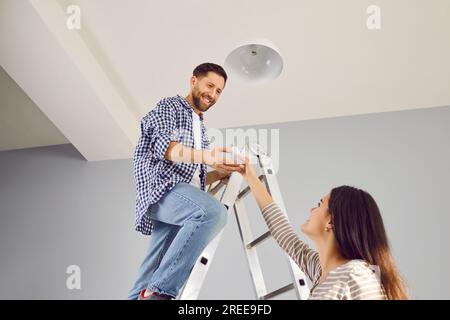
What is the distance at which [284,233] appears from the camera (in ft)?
5.08

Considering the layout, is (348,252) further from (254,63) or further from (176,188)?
(254,63)

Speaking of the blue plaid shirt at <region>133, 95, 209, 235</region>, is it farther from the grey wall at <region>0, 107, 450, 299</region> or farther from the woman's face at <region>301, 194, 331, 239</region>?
the grey wall at <region>0, 107, 450, 299</region>

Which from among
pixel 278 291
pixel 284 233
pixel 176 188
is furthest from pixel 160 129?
pixel 278 291

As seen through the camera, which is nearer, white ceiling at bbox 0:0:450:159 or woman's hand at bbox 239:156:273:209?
woman's hand at bbox 239:156:273:209

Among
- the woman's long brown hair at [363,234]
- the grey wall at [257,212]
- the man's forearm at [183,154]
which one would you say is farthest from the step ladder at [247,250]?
the grey wall at [257,212]

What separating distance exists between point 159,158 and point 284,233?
0.45m

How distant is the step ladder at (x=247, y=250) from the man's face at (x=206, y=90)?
0.26 m

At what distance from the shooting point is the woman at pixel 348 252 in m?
1.10

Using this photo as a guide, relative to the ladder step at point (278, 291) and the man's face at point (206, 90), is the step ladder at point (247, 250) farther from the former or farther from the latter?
the man's face at point (206, 90)

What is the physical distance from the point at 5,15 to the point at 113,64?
2.51ft

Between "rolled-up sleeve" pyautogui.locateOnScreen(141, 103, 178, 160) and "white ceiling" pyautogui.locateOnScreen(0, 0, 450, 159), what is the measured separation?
1.01m

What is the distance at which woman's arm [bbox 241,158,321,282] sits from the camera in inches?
57.9

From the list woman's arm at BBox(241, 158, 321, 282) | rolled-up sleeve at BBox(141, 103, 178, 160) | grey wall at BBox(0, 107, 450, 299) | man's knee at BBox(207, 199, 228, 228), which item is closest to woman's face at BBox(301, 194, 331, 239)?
woman's arm at BBox(241, 158, 321, 282)
